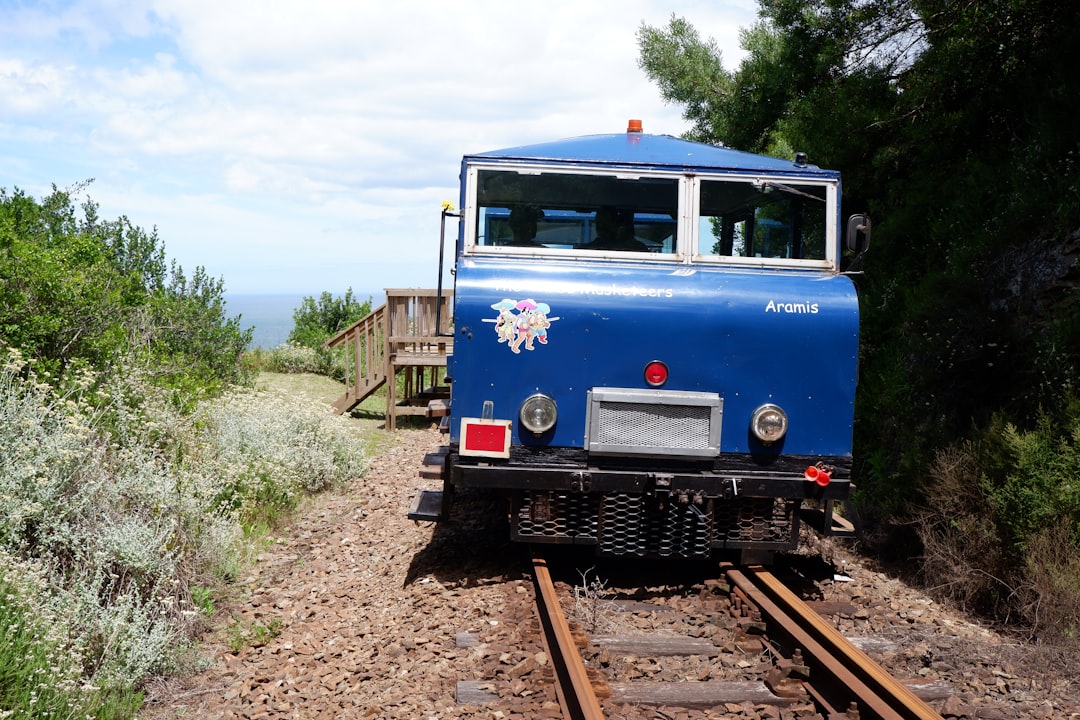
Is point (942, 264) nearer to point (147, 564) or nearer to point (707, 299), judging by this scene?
point (707, 299)

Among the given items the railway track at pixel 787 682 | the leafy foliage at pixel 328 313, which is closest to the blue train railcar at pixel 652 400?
the railway track at pixel 787 682

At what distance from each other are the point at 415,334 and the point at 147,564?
28.1ft

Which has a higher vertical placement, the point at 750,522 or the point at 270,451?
the point at 270,451

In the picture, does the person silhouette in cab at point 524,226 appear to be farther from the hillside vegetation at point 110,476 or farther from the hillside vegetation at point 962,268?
the hillside vegetation at point 962,268

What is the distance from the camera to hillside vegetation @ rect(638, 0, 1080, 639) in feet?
20.0

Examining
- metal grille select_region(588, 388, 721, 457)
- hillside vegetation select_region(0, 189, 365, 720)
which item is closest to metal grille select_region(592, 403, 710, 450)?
metal grille select_region(588, 388, 721, 457)

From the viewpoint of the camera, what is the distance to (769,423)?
5.64 m

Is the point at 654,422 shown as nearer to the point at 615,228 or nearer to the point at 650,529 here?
the point at 650,529

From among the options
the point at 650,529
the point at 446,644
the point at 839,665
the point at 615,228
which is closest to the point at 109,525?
the point at 446,644

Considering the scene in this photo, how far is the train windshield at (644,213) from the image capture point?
614 cm

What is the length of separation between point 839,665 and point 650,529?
1720 mm

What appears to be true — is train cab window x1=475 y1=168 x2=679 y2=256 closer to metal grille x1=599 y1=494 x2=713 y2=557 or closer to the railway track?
metal grille x1=599 y1=494 x2=713 y2=557

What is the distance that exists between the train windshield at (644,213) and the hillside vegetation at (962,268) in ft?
6.67

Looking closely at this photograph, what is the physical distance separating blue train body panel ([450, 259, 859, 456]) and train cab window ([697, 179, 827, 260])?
69 centimetres
